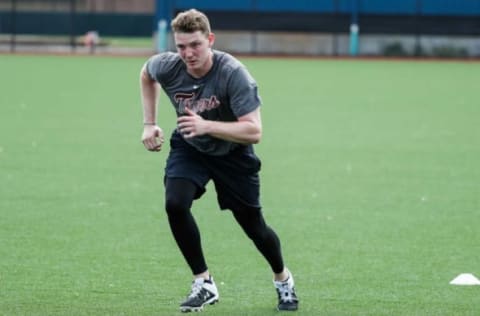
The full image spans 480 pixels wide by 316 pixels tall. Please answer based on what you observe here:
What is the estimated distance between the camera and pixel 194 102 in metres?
7.47

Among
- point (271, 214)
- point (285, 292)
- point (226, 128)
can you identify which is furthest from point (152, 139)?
point (271, 214)

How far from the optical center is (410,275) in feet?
29.8

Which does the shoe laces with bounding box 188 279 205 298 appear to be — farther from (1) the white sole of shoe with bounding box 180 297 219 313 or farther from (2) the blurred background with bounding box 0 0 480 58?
(2) the blurred background with bounding box 0 0 480 58

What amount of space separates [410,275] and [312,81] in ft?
78.0

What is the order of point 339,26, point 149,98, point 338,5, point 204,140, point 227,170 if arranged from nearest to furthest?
point 204,140 < point 227,170 < point 149,98 < point 338,5 < point 339,26

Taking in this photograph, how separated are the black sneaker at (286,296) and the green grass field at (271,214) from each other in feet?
0.30

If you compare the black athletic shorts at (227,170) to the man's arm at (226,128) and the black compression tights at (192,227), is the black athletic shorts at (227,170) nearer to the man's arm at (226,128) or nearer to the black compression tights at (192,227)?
the black compression tights at (192,227)

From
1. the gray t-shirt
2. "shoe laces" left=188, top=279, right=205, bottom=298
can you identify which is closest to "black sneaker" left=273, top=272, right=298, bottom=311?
"shoe laces" left=188, top=279, right=205, bottom=298

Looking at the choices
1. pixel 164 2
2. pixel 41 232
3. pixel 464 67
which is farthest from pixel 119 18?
pixel 41 232

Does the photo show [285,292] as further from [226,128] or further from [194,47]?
[194,47]

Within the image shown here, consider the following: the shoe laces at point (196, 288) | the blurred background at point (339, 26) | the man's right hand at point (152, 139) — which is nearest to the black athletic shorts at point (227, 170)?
the man's right hand at point (152, 139)

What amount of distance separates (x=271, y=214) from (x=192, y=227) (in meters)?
4.43

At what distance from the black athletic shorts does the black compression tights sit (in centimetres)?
8

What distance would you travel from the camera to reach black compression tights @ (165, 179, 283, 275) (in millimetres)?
7492
